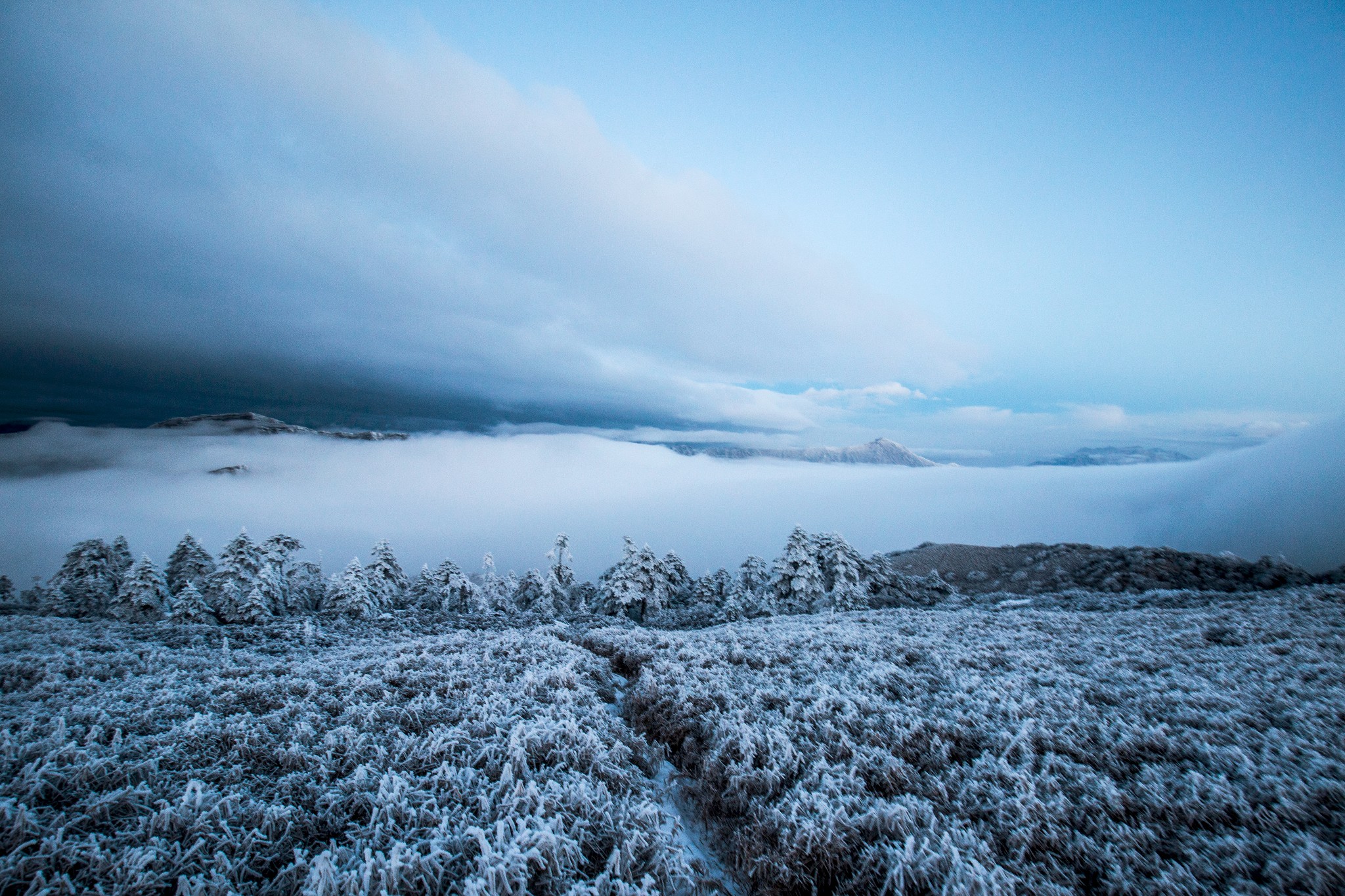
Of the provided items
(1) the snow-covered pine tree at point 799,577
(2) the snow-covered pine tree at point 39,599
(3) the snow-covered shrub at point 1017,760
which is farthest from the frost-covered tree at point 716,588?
(2) the snow-covered pine tree at point 39,599

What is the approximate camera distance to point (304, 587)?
40.2m

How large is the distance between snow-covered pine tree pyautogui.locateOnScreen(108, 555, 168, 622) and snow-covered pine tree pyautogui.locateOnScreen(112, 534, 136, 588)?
280 inches

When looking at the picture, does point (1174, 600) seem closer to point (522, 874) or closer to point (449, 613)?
point (522, 874)

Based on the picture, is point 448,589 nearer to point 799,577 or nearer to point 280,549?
point 280,549

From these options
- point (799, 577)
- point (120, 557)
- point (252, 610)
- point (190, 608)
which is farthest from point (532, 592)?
point (120, 557)

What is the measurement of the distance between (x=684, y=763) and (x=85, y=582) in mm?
52673

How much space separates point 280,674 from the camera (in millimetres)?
10734

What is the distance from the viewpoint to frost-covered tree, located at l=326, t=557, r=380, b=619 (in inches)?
1289

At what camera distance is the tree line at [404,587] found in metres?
31.1

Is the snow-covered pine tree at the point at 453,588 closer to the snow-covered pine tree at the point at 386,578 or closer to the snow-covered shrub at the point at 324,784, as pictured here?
the snow-covered pine tree at the point at 386,578

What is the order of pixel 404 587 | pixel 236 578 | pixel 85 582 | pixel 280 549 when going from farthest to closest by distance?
pixel 404 587
pixel 280 549
pixel 85 582
pixel 236 578

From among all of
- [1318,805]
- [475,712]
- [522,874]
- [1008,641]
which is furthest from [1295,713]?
[475,712]

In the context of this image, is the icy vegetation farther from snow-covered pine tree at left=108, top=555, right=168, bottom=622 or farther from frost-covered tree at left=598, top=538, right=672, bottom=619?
frost-covered tree at left=598, top=538, right=672, bottom=619

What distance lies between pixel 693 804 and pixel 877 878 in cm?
280
